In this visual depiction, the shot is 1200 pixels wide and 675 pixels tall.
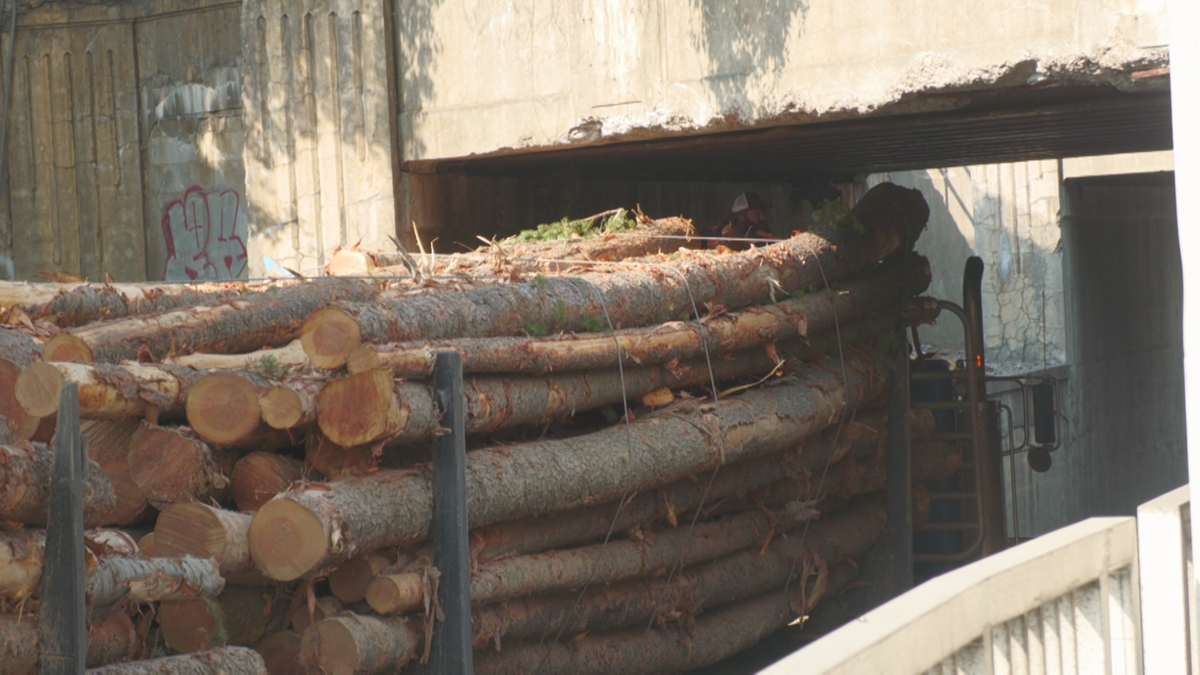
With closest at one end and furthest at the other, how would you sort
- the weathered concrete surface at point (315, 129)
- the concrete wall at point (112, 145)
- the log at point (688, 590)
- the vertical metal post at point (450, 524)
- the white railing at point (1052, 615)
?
the white railing at point (1052, 615)
the vertical metal post at point (450, 524)
the log at point (688, 590)
the weathered concrete surface at point (315, 129)
the concrete wall at point (112, 145)

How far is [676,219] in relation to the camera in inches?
336

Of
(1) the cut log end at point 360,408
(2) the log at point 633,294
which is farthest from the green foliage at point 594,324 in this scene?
(1) the cut log end at point 360,408

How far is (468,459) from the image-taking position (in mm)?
5137

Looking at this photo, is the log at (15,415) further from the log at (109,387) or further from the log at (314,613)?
the log at (314,613)

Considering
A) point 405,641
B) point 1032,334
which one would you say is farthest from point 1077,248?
point 405,641

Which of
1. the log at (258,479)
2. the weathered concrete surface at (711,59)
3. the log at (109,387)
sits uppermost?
the weathered concrete surface at (711,59)

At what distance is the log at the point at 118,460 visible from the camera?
14.1 ft

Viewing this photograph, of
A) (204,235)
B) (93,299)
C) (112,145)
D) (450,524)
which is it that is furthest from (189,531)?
(112,145)

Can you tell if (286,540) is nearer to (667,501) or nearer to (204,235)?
(667,501)

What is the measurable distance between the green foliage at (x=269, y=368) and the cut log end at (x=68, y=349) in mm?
585

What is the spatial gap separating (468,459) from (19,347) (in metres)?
1.79

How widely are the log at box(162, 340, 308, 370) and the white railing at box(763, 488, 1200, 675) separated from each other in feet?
9.63

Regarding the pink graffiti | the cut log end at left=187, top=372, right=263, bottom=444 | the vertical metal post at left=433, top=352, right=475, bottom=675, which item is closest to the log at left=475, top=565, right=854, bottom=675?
the vertical metal post at left=433, top=352, right=475, bottom=675

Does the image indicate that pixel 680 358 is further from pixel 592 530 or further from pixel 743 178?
pixel 743 178
